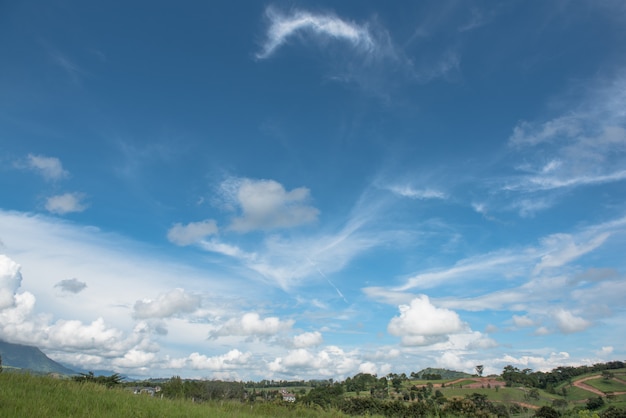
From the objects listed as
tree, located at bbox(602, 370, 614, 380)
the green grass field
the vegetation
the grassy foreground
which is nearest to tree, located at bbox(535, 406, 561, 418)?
the vegetation

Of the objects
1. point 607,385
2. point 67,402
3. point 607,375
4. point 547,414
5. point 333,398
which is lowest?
point 547,414

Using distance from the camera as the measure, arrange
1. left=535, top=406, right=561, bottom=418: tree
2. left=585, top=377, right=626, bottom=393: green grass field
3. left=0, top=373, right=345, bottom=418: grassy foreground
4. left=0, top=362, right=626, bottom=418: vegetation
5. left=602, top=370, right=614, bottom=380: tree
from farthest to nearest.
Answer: left=602, top=370, right=614, bottom=380: tree
left=585, top=377, right=626, bottom=393: green grass field
left=535, top=406, right=561, bottom=418: tree
left=0, top=362, right=626, bottom=418: vegetation
left=0, top=373, right=345, bottom=418: grassy foreground

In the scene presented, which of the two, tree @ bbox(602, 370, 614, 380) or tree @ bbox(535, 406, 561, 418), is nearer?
tree @ bbox(535, 406, 561, 418)

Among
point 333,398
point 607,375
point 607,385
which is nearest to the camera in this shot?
point 333,398

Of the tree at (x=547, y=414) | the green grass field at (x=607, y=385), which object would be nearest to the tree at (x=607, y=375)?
the green grass field at (x=607, y=385)

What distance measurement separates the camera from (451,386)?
509ft

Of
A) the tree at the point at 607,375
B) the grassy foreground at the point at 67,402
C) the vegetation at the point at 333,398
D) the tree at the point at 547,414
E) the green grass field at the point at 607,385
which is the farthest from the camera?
the tree at the point at 607,375

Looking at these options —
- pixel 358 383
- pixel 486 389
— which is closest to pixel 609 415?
pixel 486 389

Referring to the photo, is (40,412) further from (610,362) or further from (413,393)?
(610,362)

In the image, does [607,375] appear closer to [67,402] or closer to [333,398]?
[333,398]

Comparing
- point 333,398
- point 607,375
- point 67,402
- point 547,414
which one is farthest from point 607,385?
point 67,402

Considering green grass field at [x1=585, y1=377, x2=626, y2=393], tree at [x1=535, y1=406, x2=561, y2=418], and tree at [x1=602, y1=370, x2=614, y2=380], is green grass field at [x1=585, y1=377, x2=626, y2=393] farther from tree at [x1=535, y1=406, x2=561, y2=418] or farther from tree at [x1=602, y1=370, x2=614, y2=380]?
tree at [x1=535, y1=406, x2=561, y2=418]

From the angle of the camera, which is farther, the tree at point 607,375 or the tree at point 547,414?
the tree at point 607,375

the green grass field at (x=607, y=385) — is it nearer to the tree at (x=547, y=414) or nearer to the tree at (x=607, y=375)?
the tree at (x=607, y=375)
